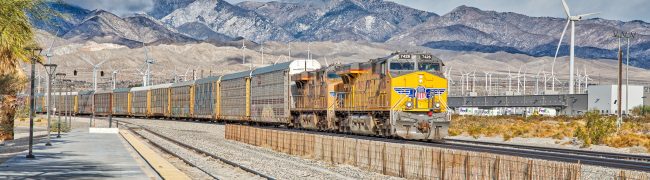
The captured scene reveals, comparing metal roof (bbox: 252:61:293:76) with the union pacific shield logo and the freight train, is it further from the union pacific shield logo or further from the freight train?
the union pacific shield logo

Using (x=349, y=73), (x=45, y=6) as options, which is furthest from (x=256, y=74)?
(x=45, y=6)

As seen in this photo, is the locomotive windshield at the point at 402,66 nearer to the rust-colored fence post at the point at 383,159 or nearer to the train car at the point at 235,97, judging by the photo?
the rust-colored fence post at the point at 383,159

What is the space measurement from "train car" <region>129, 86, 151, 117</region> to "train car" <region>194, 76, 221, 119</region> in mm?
18448

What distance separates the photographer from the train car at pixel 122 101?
334 feet

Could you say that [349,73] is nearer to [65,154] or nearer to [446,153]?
[65,154]

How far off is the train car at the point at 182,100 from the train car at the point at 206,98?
143 cm

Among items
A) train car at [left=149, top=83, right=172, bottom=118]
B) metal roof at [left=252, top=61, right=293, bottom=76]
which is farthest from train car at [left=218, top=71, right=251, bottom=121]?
train car at [left=149, top=83, right=172, bottom=118]

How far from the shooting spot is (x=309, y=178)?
23.6m

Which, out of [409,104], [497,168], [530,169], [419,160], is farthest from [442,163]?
[409,104]

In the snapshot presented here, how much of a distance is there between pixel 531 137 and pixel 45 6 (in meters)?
41.2

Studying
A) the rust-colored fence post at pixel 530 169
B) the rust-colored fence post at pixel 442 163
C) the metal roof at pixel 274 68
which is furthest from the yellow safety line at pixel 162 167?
the metal roof at pixel 274 68

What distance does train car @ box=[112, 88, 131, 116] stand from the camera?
334 ft

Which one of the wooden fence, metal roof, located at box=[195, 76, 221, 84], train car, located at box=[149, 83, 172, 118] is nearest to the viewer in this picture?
the wooden fence

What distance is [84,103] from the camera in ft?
372
